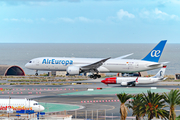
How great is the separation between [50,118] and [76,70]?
4750cm

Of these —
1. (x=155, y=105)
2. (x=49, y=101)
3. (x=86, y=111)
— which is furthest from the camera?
(x=49, y=101)

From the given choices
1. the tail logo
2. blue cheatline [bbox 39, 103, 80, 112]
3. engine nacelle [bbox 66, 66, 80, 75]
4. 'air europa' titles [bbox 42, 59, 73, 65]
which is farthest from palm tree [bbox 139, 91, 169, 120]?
the tail logo

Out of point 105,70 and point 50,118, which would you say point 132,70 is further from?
point 50,118

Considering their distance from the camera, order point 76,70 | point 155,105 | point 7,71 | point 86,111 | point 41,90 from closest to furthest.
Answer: point 155,105 < point 86,111 < point 41,90 < point 76,70 < point 7,71

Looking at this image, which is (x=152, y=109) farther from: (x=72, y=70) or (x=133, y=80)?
(x=72, y=70)

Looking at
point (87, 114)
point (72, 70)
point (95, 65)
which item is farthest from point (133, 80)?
point (87, 114)

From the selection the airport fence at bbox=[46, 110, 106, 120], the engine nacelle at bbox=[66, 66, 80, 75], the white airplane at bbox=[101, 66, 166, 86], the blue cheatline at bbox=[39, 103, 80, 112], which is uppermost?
the engine nacelle at bbox=[66, 66, 80, 75]

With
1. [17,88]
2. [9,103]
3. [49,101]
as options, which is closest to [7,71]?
[17,88]

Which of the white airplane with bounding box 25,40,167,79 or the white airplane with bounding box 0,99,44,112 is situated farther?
the white airplane with bounding box 25,40,167,79

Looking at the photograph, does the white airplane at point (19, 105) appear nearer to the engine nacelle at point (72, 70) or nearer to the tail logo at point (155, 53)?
the engine nacelle at point (72, 70)

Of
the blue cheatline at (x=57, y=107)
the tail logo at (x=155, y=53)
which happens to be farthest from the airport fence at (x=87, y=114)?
the tail logo at (x=155, y=53)

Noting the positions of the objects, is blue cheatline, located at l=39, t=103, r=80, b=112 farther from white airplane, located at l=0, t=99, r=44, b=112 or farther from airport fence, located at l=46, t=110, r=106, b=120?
white airplane, located at l=0, t=99, r=44, b=112

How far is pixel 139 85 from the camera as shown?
89375 mm

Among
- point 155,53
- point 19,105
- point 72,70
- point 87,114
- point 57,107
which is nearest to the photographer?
point 19,105
